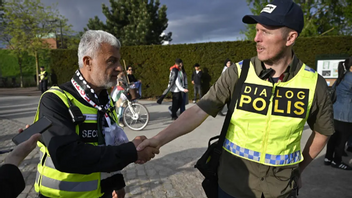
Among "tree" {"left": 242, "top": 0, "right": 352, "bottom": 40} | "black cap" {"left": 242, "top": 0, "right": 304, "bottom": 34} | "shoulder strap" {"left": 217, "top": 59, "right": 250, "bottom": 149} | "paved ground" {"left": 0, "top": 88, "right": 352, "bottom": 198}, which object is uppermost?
"tree" {"left": 242, "top": 0, "right": 352, "bottom": 40}

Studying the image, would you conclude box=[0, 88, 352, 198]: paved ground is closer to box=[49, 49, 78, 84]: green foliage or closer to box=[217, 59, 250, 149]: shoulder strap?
box=[217, 59, 250, 149]: shoulder strap

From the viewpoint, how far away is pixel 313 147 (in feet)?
6.00

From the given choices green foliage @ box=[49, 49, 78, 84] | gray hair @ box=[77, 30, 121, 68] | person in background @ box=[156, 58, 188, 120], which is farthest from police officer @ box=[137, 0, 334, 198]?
green foliage @ box=[49, 49, 78, 84]

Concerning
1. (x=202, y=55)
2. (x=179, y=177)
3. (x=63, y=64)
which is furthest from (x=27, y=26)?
(x=179, y=177)

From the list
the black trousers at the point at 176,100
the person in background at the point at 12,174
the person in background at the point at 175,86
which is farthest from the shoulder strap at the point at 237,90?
the black trousers at the point at 176,100

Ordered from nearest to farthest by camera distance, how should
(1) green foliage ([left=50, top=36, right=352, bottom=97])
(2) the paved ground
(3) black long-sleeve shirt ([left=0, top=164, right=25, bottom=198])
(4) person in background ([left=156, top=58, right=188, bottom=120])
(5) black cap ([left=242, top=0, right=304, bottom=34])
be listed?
(3) black long-sleeve shirt ([left=0, top=164, right=25, bottom=198]) → (5) black cap ([left=242, top=0, right=304, bottom=34]) → (2) the paved ground → (4) person in background ([left=156, top=58, right=188, bottom=120]) → (1) green foliage ([left=50, top=36, right=352, bottom=97])

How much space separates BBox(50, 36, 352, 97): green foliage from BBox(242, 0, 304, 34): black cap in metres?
11.6

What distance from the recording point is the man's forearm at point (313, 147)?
70.2 inches

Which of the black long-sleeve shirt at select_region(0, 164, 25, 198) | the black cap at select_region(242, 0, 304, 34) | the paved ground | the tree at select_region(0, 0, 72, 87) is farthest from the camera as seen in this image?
the tree at select_region(0, 0, 72, 87)

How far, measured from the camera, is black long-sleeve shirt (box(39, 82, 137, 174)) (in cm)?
141

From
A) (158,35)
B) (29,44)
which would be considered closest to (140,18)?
(158,35)

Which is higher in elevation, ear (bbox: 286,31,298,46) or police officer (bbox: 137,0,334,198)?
ear (bbox: 286,31,298,46)

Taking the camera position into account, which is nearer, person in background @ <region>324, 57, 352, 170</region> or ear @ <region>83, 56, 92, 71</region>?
ear @ <region>83, 56, 92, 71</region>

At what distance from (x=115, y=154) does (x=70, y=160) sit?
26 centimetres
